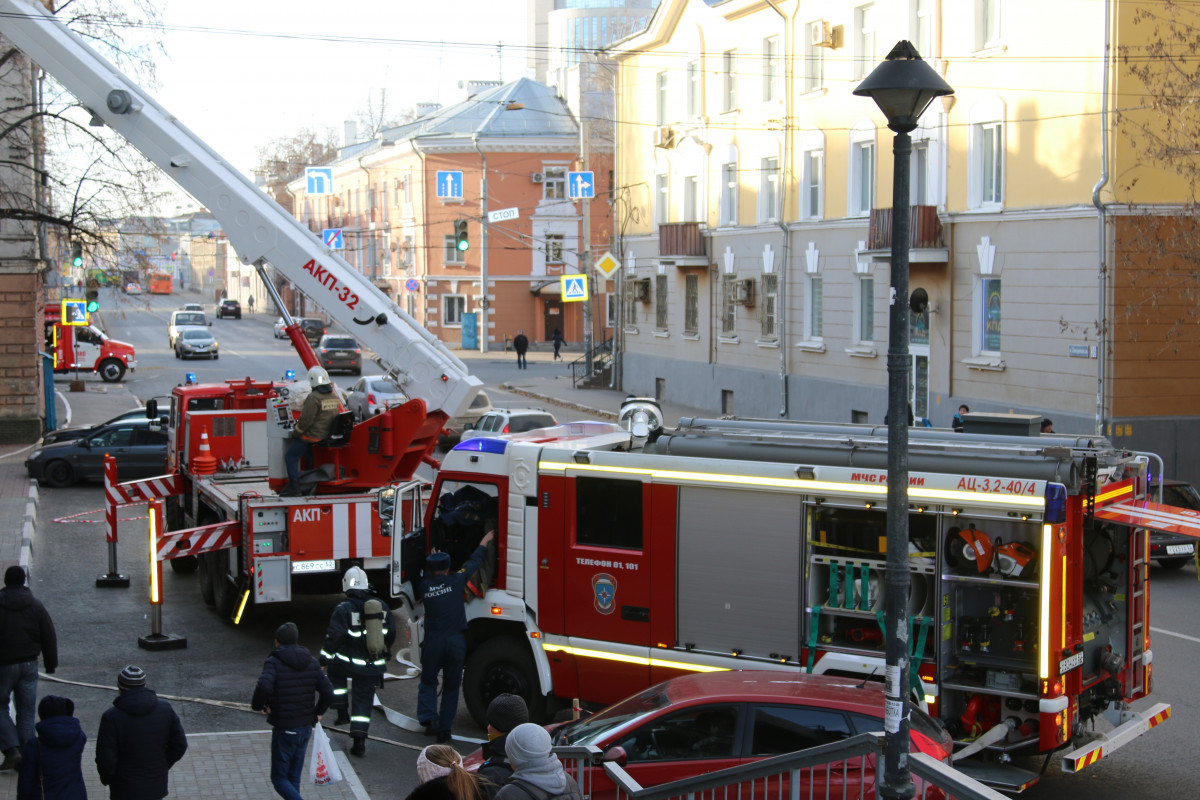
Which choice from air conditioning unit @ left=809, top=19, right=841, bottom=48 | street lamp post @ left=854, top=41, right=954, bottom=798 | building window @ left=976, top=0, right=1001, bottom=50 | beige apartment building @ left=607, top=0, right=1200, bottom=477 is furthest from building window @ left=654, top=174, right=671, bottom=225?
street lamp post @ left=854, top=41, right=954, bottom=798

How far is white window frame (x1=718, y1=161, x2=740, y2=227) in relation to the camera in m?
36.1

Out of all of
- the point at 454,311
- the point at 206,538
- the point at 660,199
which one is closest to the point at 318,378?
the point at 206,538

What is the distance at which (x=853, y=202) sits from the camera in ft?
98.7

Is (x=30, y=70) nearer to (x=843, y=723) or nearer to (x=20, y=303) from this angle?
(x=20, y=303)

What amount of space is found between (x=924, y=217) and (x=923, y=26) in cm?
441

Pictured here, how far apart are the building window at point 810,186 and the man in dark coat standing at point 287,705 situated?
24.9 metres

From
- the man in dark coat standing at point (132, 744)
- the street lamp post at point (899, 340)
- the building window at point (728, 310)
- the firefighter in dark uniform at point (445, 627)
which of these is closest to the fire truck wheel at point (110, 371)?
the building window at point (728, 310)

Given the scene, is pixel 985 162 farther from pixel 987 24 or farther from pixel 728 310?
pixel 728 310

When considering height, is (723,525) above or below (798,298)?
below

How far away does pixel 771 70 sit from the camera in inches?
1314

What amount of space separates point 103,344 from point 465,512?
41.4 meters

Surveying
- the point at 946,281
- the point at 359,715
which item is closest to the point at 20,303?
the point at 946,281

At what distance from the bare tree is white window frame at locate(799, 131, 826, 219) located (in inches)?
394

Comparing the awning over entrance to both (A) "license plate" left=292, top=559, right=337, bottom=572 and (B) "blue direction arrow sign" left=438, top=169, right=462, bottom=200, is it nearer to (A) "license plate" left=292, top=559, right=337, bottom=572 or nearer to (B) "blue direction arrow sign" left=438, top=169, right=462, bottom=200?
(A) "license plate" left=292, top=559, right=337, bottom=572
